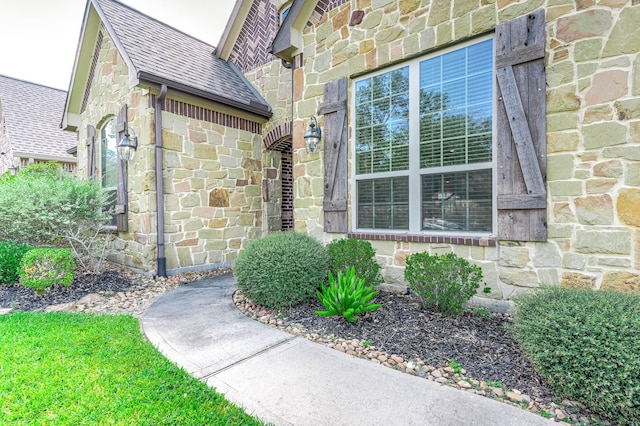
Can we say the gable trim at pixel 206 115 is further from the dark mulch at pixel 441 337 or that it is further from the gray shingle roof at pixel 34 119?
the gray shingle roof at pixel 34 119

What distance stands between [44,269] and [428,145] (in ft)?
18.4

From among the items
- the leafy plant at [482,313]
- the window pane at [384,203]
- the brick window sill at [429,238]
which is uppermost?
the window pane at [384,203]

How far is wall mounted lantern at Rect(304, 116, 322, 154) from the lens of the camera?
480 cm

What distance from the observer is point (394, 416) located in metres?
1.84

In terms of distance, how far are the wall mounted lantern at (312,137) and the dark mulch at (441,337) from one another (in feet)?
7.76

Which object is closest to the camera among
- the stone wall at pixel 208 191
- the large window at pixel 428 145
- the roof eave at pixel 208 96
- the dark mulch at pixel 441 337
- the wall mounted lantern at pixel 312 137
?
the dark mulch at pixel 441 337

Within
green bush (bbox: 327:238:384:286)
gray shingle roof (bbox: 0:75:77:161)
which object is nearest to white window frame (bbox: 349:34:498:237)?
green bush (bbox: 327:238:384:286)

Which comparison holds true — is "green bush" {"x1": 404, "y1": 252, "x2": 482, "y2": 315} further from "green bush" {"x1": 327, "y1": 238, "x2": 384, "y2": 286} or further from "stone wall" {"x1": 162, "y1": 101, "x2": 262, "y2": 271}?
"stone wall" {"x1": 162, "y1": 101, "x2": 262, "y2": 271}

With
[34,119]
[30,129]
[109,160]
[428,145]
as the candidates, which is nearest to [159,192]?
[109,160]

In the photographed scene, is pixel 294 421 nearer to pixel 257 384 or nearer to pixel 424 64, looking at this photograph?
pixel 257 384

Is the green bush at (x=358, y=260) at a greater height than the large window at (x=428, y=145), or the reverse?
the large window at (x=428, y=145)

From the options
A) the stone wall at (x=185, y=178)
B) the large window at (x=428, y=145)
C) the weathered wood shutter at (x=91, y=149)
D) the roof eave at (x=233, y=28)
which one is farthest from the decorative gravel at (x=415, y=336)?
the roof eave at (x=233, y=28)

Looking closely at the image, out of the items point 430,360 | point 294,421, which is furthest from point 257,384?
point 430,360

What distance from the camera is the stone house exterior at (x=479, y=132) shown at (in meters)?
2.90
